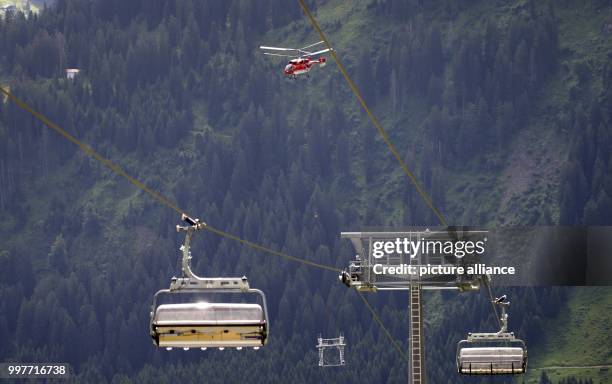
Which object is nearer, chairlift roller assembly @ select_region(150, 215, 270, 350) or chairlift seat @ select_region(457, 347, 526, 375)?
chairlift roller assembly @ select_region(150, 215, 270, 350)

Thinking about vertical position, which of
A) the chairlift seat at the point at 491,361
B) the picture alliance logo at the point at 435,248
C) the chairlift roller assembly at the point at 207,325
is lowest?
the chairlift seat at the point at 491,361

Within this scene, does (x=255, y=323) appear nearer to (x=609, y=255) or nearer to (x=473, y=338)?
(x=473, y=338)

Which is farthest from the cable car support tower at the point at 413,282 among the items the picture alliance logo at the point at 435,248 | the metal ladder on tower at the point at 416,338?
the picture alliance logo at the point at 435,248

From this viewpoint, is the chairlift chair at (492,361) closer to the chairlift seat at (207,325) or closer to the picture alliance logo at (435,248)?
the picture alliance logo at (435,248)

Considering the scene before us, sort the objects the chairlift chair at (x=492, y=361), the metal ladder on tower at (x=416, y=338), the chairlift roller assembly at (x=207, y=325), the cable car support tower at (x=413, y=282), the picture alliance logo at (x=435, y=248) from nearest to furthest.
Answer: the chairlift roller assembly at (x=207, y=325)
the metal ladder on tower at (x=416, y=338)
the cable car support tower at (x=413, y=282)
the picture alliance logo at (x=435, y=248)
the chairlift chair at (x=492, y=361)

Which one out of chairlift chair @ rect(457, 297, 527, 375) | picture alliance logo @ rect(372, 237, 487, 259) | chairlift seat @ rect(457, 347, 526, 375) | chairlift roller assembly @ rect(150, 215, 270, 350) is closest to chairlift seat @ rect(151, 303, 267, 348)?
chairlift roller assembly @ rect(150, 215, 270, 350)

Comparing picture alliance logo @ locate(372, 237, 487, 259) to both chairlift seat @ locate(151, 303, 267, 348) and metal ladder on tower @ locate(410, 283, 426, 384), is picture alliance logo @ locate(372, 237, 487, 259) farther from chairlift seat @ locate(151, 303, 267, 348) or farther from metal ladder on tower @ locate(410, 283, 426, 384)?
chairlift seat @ locate(151, 303, 267, 348)

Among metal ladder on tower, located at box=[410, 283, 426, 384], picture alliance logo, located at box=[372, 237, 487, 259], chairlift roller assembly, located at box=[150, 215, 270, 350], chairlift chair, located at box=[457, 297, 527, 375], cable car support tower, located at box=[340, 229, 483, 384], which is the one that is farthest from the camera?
chairlift chair, located at box=[457, 297, 527, 375]

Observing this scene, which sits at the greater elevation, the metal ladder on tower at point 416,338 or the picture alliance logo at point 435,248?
the picture alliance logo at point 435,248

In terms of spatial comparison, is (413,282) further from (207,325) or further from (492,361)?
(492,361)
